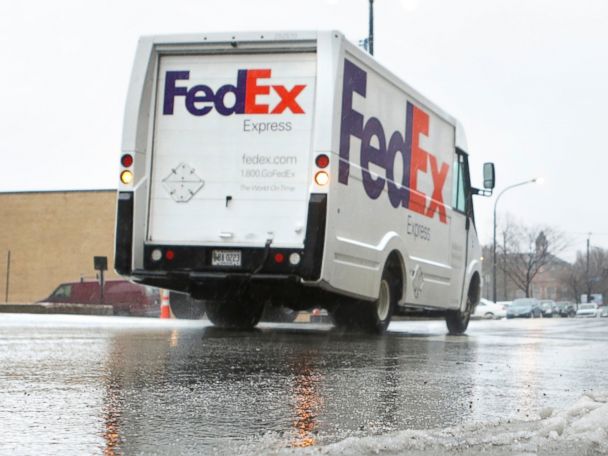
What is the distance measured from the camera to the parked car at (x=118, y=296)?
26516mm

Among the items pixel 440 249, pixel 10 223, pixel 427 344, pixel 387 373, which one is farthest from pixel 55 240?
pixel 387 373

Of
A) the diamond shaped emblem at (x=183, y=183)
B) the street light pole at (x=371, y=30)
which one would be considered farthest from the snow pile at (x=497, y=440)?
the street light pole at (x=371, y=30)

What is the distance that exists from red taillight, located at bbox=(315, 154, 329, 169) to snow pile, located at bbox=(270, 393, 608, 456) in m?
6.35

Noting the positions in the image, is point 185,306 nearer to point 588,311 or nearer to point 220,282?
point 220,282

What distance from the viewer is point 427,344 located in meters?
9.95

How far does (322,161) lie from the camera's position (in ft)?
33.1

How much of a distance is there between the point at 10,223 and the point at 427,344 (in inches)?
1779

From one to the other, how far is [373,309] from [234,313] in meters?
2.27

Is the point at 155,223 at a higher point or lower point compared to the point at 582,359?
higher

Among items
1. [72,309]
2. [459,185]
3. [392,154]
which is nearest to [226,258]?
[392,154]

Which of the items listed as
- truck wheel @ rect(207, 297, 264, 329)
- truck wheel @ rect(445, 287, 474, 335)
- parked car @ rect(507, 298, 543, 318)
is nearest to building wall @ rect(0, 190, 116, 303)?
parked car @ rect(507, 298, 543, 318)

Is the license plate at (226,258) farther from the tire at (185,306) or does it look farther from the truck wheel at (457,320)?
the truck wheel at (457,320)

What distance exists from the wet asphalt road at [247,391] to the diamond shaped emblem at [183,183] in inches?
87.4

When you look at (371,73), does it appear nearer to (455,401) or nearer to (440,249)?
(440,249)
